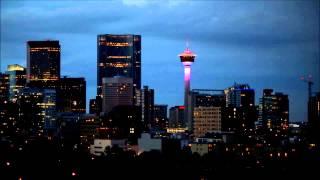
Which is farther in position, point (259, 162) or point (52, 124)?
point (52, 124)

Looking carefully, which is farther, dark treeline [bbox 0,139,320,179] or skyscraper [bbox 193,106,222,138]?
skyscraper [bbox 193,106,222,138]

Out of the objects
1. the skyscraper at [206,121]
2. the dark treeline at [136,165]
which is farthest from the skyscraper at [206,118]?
the dark treeline at [136,165]

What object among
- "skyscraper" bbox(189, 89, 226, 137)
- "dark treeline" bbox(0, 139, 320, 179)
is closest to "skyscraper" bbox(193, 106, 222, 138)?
"skyscraper" bbox(189, 89, 226, 137)

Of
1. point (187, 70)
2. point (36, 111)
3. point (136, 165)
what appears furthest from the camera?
point (187, 70)

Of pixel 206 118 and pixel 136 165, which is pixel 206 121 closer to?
pixel 206 118

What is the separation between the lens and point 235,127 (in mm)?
144875

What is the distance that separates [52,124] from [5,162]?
69.0 meters

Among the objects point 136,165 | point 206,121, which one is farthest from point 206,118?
point 136,165

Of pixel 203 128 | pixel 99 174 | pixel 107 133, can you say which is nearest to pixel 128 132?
pixel 107 133

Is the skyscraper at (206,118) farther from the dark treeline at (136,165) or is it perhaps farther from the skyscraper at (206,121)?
the dark treeline at (136,165)

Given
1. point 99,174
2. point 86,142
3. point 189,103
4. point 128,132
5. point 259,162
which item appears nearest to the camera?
point 99,174

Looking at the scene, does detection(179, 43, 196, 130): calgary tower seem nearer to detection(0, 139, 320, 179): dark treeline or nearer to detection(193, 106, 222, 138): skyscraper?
detection(193, 106, 222, 138): skyscraper

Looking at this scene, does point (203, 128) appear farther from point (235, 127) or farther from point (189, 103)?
point (189, 103)

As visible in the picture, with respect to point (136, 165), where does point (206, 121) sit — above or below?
above
